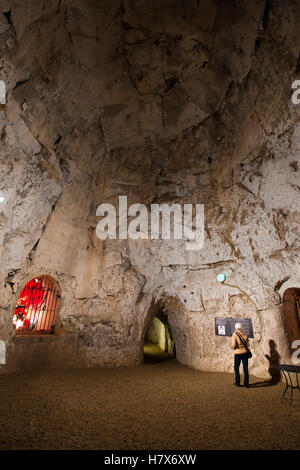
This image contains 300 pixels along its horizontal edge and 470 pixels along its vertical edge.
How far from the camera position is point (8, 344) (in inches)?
229

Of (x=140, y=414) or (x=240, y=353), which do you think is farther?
(x=240, y=353)

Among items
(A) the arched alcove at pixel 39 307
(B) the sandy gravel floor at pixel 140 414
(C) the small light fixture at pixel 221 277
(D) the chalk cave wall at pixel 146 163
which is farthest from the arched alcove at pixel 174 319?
(A) the arched alcove at pixel 39 307

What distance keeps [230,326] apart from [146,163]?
612 cm

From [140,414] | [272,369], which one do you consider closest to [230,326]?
[272,369]

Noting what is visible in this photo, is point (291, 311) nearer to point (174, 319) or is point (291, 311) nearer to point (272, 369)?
point (272, 369)

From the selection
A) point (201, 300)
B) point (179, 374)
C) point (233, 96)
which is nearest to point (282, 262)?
point (201, 300)

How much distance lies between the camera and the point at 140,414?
143 inches

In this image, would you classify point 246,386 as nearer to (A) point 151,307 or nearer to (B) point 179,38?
(A) point 151,307

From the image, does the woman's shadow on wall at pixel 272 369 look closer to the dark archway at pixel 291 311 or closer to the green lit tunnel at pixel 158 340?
the dark archway at pixel 291 311

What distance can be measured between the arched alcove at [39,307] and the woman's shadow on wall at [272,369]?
5972mm

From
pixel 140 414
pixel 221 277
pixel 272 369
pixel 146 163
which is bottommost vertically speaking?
pixel 140 414

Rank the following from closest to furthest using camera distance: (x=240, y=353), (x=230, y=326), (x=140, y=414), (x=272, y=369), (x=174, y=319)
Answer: (x=140, y=414) < (x=240, y=353) < (x=272, y=369) < (x=230, y=326) < (x=174, y=319)

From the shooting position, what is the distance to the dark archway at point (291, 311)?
18.7 ft
